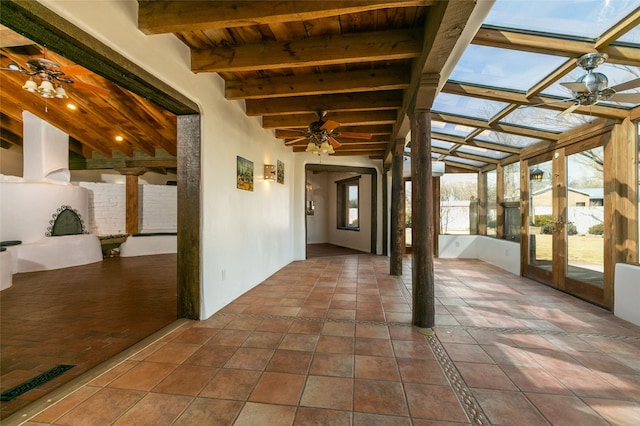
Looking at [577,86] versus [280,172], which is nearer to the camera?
[577,86]

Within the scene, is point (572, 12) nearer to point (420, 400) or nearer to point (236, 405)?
point (420, 400)

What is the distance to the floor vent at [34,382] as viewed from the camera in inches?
67.7

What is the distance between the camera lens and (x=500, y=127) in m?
4.18

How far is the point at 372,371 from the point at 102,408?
67.6 inches

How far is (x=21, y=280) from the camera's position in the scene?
4715 mm

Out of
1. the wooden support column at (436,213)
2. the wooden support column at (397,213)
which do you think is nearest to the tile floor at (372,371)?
the wooden support column at (397,213)

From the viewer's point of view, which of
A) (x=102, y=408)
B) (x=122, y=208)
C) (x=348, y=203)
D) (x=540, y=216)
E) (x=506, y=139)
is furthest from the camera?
(x=348, y=203)

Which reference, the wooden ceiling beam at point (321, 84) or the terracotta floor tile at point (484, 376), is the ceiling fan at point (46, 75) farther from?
the terracotta floor tile at point (484, 376)

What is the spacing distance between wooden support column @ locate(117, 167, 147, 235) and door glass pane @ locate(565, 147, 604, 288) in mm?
9489

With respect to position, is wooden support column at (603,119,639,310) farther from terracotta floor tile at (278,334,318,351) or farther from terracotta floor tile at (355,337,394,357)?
terracotta floor tile at (278,334,318,351)

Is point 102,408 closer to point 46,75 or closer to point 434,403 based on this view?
point 434,403

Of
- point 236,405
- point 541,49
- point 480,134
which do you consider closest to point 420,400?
point 236,405

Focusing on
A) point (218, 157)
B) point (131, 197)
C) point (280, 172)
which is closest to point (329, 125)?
point (218, 157)

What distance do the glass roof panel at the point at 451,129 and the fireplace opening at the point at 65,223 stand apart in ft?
26.7
